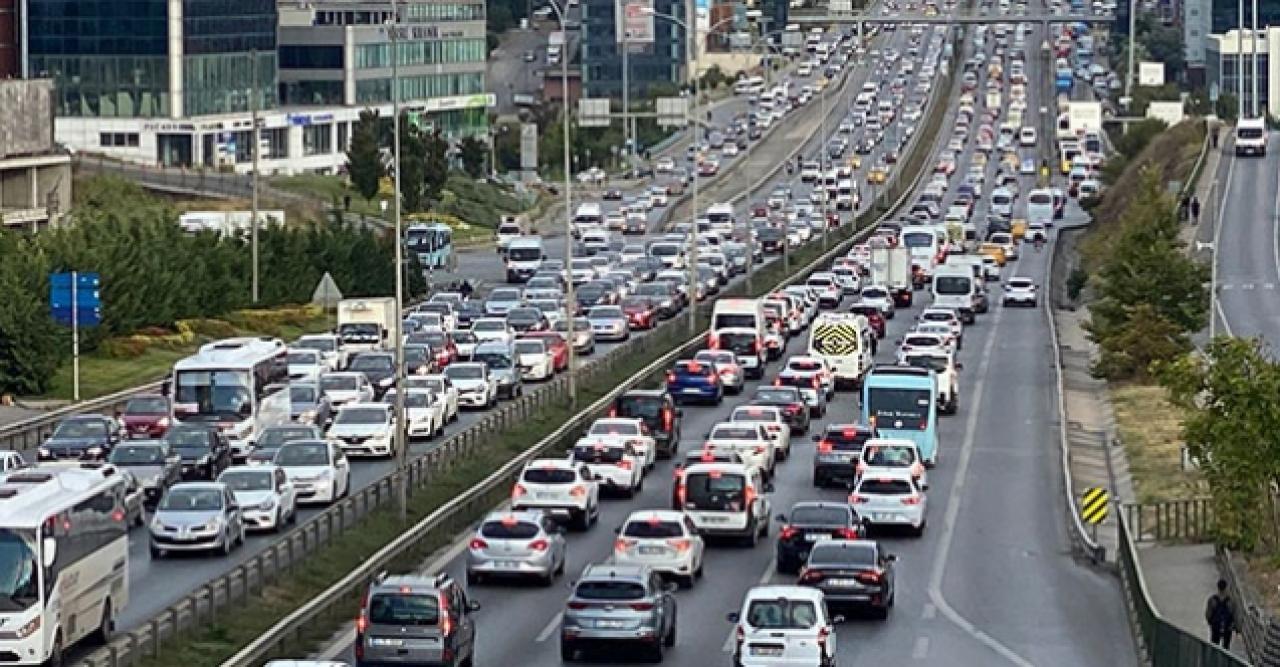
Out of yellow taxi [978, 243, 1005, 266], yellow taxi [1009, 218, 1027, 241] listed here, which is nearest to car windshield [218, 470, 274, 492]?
yellow taxi [978, 243, 1005, 266]

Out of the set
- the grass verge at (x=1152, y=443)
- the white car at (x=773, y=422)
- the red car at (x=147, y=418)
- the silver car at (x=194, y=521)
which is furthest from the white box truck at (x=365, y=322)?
the silver car at (x=194, y=521)

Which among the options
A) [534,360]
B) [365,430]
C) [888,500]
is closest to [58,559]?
[888,500]

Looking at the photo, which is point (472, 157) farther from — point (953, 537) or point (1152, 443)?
point (953, 537)

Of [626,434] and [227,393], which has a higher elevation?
[227,393]

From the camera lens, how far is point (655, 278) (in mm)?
111312

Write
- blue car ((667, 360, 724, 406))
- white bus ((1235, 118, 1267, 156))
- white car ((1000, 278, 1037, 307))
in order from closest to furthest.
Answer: blue car ((667, 360, 724, 406)) < white car ((1000, 278, 1037, 307)) < white bus ((1235, 118, 1267, 156))

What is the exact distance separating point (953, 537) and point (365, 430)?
13.9 meters

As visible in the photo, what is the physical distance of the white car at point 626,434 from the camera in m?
61.6

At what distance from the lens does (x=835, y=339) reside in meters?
83.8

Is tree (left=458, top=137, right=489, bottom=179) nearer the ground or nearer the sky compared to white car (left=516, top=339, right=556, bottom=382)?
nearer the sky

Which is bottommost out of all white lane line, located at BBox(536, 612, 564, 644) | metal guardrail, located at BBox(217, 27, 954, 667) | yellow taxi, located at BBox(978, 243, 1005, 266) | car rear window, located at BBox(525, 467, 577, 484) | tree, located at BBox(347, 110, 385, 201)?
white lane line, located at BBox(536, 612, 564, 644)

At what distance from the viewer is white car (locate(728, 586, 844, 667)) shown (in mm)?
38500

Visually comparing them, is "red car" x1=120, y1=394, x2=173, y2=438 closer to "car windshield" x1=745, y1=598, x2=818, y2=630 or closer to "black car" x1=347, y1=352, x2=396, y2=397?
"black car" x1=347, y1=352, x2=396, y2=397

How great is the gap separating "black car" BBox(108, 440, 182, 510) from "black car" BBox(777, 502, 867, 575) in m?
11.2
